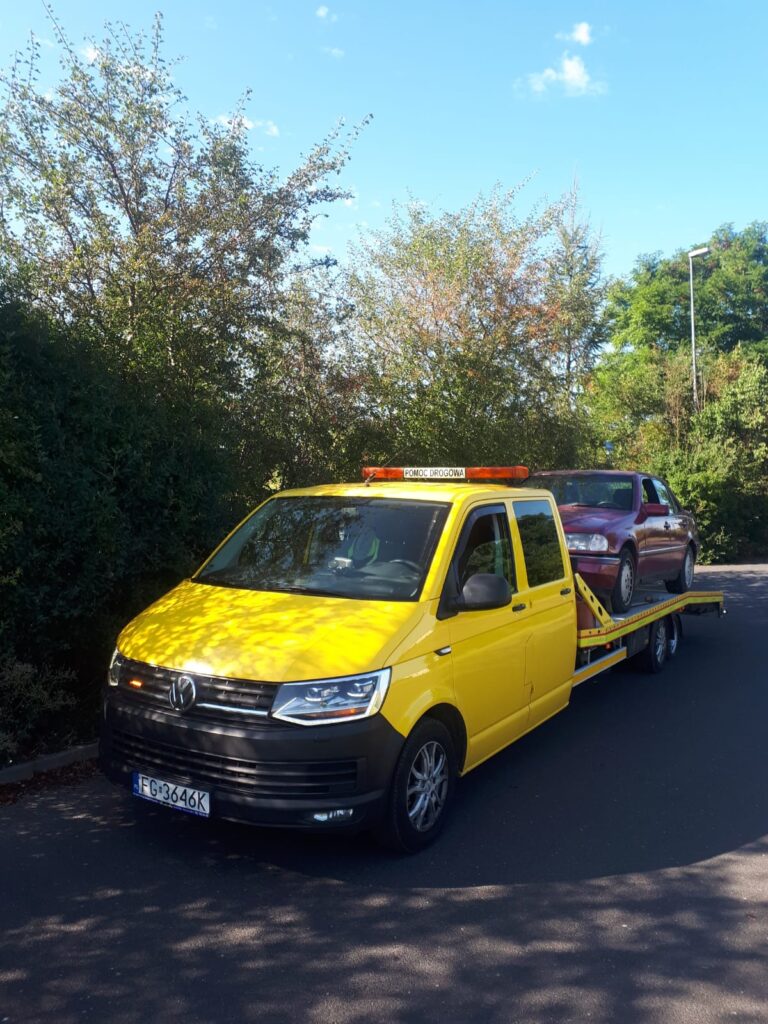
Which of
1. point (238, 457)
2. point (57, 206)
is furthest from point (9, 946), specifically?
point (57, 206)

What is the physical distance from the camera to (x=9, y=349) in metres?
5.53

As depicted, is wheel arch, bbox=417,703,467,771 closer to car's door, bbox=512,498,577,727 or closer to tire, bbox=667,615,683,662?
car's door, bbox=512,498,577,727

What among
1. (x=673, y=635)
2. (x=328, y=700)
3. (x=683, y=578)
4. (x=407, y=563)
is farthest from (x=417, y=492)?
(x=683, y=578)

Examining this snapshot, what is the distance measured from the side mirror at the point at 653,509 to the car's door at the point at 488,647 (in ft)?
13.8

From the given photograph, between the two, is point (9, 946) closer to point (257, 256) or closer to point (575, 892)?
point (575, 892)

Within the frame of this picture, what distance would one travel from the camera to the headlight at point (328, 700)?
398 cm

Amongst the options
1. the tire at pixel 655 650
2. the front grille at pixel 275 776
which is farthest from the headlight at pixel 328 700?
the tire at pixel 655 650

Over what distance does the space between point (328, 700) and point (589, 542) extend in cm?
508

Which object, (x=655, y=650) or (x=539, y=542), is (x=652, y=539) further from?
(x=539, y=542)

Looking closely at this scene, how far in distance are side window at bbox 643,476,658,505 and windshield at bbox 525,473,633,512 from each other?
0.87 feet

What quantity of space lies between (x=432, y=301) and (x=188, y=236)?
20.5 feet

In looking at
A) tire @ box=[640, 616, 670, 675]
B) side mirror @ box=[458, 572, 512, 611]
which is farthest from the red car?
side mirror @ box=[458, 572, 512, 611]

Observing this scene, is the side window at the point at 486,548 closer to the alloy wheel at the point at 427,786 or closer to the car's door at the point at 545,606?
the car's door at the point at 545,606

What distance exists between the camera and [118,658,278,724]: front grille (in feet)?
13.2
